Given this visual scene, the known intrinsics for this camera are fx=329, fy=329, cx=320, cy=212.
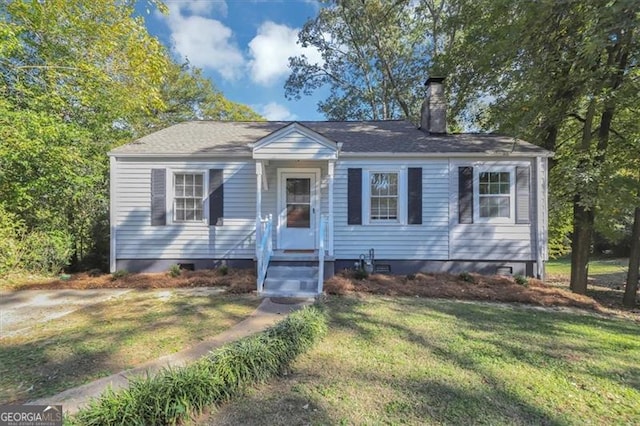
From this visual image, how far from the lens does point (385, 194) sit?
28.5ft

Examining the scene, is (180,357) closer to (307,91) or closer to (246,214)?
(246,214)

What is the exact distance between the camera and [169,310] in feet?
18.1

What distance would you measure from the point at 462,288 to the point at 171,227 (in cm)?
731

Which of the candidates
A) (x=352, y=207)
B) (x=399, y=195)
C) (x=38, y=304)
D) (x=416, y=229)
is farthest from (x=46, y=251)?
(x=416, y=229)

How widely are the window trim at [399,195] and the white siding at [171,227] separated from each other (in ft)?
9.85

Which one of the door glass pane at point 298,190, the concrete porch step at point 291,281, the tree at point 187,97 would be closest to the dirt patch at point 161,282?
the concrete porch step at point 291,281

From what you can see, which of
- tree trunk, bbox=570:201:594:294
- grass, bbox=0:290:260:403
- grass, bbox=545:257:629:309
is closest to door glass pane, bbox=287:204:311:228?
grass, bbox=0:290:260:403

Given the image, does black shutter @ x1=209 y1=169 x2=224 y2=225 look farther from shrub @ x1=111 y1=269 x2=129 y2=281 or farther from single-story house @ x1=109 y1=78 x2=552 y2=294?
shrub @ x1=111 y1=269 x2=129 y2=281

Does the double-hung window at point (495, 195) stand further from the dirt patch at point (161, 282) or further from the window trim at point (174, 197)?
the window trim at point (174, 197)

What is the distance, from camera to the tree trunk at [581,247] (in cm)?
832

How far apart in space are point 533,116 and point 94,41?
492 inches

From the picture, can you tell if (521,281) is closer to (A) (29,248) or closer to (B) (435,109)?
(B) (435,109)

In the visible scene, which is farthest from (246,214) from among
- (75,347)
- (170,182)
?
(75,347)

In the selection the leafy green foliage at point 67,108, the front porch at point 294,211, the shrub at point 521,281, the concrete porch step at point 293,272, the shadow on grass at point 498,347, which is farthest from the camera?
the leafy green foliage at point 67,108
